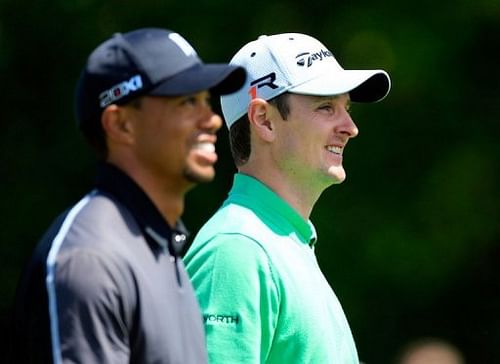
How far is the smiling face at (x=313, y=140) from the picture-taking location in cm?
391

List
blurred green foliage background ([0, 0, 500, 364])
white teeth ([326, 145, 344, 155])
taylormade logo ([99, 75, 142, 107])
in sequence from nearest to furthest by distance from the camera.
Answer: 1. taylormade logo ([99, 75, 142, 107])
2. white teeth ([326, 145, 344, 155])
3. blurred green foliage background ([0, 0, 500, 364])

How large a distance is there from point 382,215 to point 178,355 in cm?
510

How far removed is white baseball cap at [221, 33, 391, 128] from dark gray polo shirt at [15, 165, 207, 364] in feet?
3.50

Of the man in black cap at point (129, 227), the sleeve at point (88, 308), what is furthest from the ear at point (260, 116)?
the sleeve at point (88, 308)

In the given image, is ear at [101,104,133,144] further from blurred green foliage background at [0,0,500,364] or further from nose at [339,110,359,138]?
blurred green foliage background at [0,0,500,364]

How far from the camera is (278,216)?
3838mm

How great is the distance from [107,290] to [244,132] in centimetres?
133

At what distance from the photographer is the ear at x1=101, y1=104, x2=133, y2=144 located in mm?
2930

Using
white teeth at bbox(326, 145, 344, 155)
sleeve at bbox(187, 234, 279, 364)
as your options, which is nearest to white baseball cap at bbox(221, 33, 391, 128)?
white teeth at bbox(326, 145, 344, 155)

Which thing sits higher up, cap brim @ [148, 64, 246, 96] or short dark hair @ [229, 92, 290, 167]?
cap brim @ [148, 64, 246, 96]

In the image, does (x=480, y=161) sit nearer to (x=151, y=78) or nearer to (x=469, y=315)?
(x=469, y=315)

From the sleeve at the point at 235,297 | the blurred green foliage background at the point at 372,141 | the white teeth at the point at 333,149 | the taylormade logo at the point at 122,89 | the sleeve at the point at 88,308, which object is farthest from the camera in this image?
the blurred green foliage background at the point at 372,141

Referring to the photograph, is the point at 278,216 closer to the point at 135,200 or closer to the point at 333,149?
the point at 333,149

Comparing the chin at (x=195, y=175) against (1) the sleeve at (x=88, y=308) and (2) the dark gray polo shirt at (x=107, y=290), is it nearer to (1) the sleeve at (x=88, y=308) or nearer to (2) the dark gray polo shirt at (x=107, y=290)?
(2) the dark gray polo shirt at (x=107, y=290)
